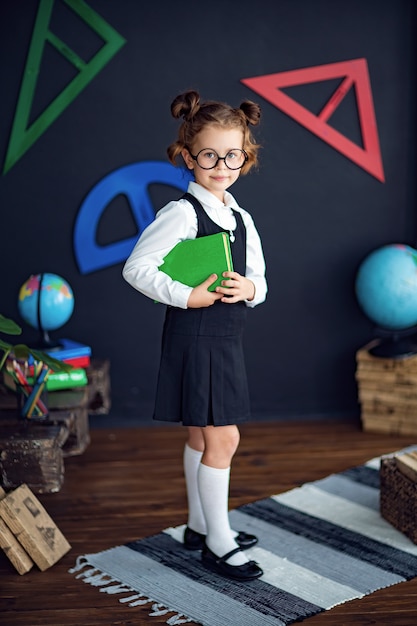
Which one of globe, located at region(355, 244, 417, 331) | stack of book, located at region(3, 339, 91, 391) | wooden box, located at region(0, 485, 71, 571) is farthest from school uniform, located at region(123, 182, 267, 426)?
globe, located at region(355, 244, 417, 331)

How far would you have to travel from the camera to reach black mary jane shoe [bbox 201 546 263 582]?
7.85 feet

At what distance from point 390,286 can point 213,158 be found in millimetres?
1454

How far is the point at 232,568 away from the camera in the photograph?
240 cm

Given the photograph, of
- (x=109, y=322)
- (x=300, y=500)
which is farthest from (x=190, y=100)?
(x=109, y=322)

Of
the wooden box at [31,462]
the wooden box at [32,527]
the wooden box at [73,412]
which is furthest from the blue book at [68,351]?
the wooden box at [32,527]

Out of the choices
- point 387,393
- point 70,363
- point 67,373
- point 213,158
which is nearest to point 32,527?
point 67,373

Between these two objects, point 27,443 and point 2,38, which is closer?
point 27,443

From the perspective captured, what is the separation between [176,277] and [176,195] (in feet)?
4.86

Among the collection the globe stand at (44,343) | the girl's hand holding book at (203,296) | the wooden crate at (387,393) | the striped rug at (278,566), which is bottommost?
the striped rug at (278,566)

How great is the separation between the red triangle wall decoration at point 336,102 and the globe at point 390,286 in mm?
456

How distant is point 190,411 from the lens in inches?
92.2

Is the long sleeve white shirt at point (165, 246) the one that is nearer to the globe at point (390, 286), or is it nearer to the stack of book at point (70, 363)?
the stack of book at point (70, 363)

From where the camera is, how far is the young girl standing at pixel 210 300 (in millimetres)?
2281

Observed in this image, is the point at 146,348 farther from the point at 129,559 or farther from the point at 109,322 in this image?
the point at 129,559
